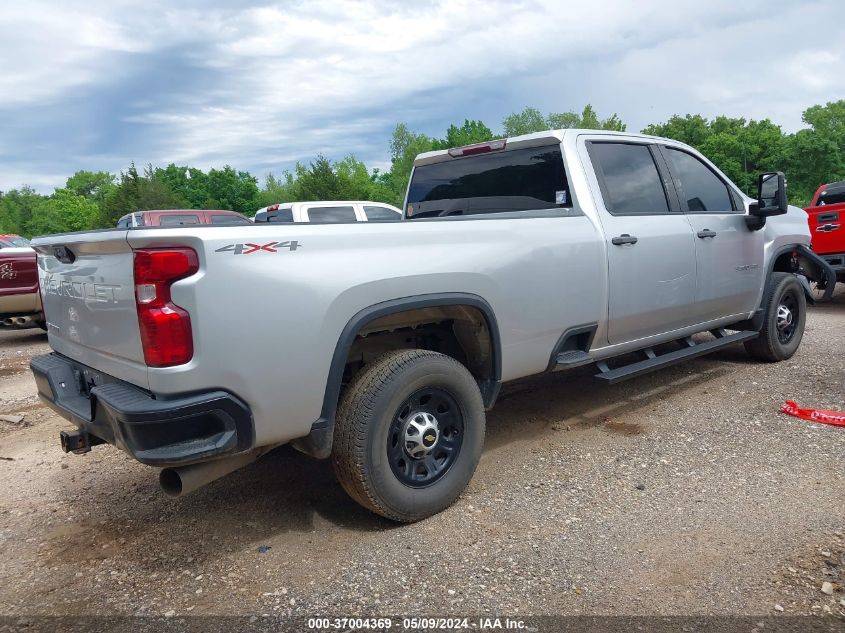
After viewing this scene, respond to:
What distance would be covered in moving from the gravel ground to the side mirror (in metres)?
1.56

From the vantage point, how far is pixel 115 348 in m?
2.77

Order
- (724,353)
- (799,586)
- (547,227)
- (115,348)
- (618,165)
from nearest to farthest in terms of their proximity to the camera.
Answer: (799,586) < (115,348) < (547,227) < (618,165) < (724,353)

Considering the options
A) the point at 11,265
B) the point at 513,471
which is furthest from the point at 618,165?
the point at 11,265

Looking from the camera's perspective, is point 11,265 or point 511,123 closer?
point 11,265

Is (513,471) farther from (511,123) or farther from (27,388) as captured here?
(511,123)

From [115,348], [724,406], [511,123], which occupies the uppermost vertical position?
[511,123]

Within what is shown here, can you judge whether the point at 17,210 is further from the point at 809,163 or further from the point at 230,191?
the point at 809,163

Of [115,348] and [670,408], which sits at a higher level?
[115,348]

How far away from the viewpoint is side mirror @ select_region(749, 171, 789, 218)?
201 inches

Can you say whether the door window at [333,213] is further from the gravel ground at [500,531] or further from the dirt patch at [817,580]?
the dirt patch at [817,580]

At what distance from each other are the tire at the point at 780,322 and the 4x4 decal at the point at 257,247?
15.5 feet

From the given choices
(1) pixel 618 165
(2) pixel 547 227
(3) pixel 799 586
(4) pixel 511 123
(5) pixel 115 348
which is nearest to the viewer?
(3) pixel 799 586

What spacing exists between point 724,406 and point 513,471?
2.05 m

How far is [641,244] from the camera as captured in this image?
168 inches
